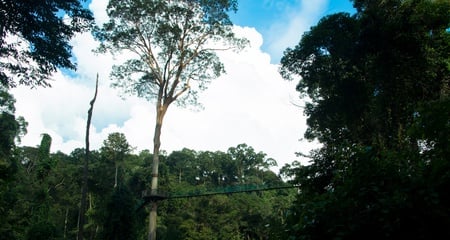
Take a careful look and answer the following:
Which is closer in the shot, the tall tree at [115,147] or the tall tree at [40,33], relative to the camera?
the tall tree at [40,33]

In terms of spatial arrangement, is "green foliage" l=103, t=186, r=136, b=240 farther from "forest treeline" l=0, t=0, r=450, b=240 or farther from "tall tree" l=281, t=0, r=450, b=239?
"tall tree" l=281, t=0, r=450, b=239

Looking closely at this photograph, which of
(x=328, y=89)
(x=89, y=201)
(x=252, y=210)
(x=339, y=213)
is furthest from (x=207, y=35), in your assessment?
(x=89, y=201)

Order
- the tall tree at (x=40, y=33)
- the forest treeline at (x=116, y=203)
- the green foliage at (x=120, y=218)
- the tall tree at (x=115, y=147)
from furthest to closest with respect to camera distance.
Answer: the tall tree at (x=115, y=147), the forest treeline at (x=116, y=203), the green foliage at (x=120, y=218), the tall tree at (x=40, y=33)

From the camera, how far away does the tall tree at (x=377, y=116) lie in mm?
2430

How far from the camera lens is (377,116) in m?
17.3

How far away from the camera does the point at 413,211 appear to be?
2.36 meters

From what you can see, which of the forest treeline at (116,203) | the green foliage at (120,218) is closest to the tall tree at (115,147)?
the forest treeline at (116,203)

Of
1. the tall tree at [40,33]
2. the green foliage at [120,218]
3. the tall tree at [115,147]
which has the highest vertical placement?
the tall tree at [115,147]

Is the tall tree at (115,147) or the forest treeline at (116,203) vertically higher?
the tall tree at (115,147)

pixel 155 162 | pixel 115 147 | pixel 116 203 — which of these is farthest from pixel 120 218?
pixel 115 147

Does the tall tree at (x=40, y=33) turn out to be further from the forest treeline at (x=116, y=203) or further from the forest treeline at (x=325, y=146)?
the forest treeline at (x=116, y=203)

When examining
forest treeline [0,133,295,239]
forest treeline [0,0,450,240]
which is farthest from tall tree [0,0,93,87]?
forest treeline [0,133,295,239]

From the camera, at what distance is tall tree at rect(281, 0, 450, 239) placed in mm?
2430

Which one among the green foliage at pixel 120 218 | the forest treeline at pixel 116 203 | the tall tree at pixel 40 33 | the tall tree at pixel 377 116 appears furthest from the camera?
the forest treeline at pixel 116 203
